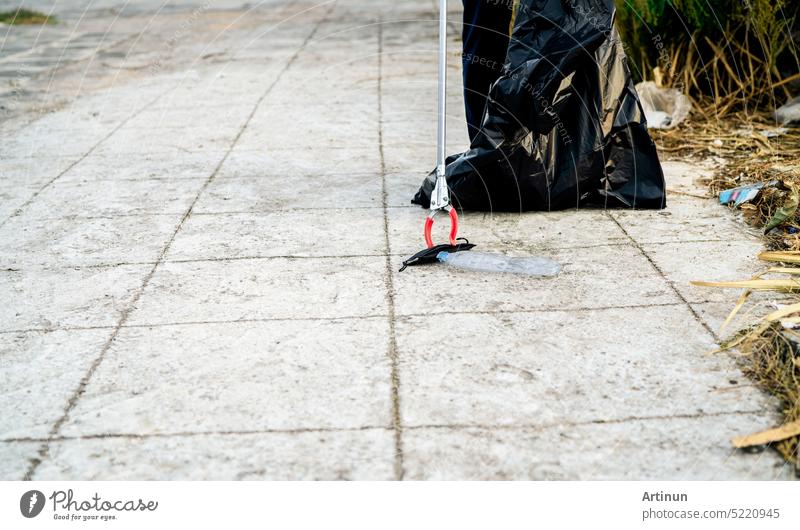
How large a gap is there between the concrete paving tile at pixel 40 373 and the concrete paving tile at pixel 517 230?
152 centimetres

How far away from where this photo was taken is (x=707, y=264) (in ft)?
12.6

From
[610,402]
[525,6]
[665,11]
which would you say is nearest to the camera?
[610,402]

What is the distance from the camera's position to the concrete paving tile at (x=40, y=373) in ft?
9.08

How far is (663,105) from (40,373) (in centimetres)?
487

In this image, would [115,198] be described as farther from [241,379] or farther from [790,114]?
[790,114]

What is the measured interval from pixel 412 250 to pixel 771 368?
5.89 ft

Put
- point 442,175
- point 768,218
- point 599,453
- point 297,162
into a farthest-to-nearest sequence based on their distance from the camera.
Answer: point 297,162
point 768,218
point 442,175
point 599,453

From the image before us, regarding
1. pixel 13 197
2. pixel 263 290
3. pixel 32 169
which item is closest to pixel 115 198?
pixel 13 197

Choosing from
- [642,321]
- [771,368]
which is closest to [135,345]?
[642,321]

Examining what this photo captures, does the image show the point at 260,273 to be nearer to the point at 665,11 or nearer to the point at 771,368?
the point at 771,368

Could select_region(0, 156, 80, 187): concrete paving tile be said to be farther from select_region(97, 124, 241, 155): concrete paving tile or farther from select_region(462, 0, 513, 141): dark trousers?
select_region(462, 0, 513, 141): dark trousers

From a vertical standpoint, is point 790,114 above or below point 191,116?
above

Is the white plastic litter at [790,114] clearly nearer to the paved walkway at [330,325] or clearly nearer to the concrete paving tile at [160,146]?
the paved walkway at [330,325]
